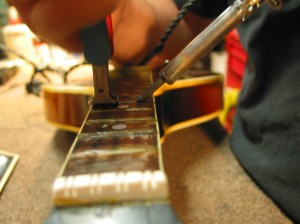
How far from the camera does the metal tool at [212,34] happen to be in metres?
0.31

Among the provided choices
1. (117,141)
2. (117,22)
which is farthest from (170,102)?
(117,141)

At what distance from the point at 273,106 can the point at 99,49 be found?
27 centimetres

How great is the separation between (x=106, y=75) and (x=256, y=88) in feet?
0.86

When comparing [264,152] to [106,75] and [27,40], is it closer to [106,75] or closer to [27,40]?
[106,75]

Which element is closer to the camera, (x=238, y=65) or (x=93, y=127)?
(x=93, y=127)

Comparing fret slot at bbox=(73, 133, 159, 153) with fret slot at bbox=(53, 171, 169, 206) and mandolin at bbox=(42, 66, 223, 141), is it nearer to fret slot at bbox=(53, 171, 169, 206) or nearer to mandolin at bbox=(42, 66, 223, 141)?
fret slot at bbox=(53, 171, 169, 206)

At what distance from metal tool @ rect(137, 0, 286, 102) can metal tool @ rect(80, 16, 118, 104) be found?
2.9 inches

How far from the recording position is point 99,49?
316mm

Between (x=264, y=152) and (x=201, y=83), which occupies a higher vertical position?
(x=201, y=83)

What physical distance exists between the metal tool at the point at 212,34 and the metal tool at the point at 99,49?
7 cm

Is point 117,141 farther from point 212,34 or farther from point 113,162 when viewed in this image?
point 212,34

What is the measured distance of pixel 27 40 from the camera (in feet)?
4.50

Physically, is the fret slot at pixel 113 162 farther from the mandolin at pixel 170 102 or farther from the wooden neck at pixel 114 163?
the mandolin at pixel 170 102

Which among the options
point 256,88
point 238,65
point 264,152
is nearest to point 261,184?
point 264,152
